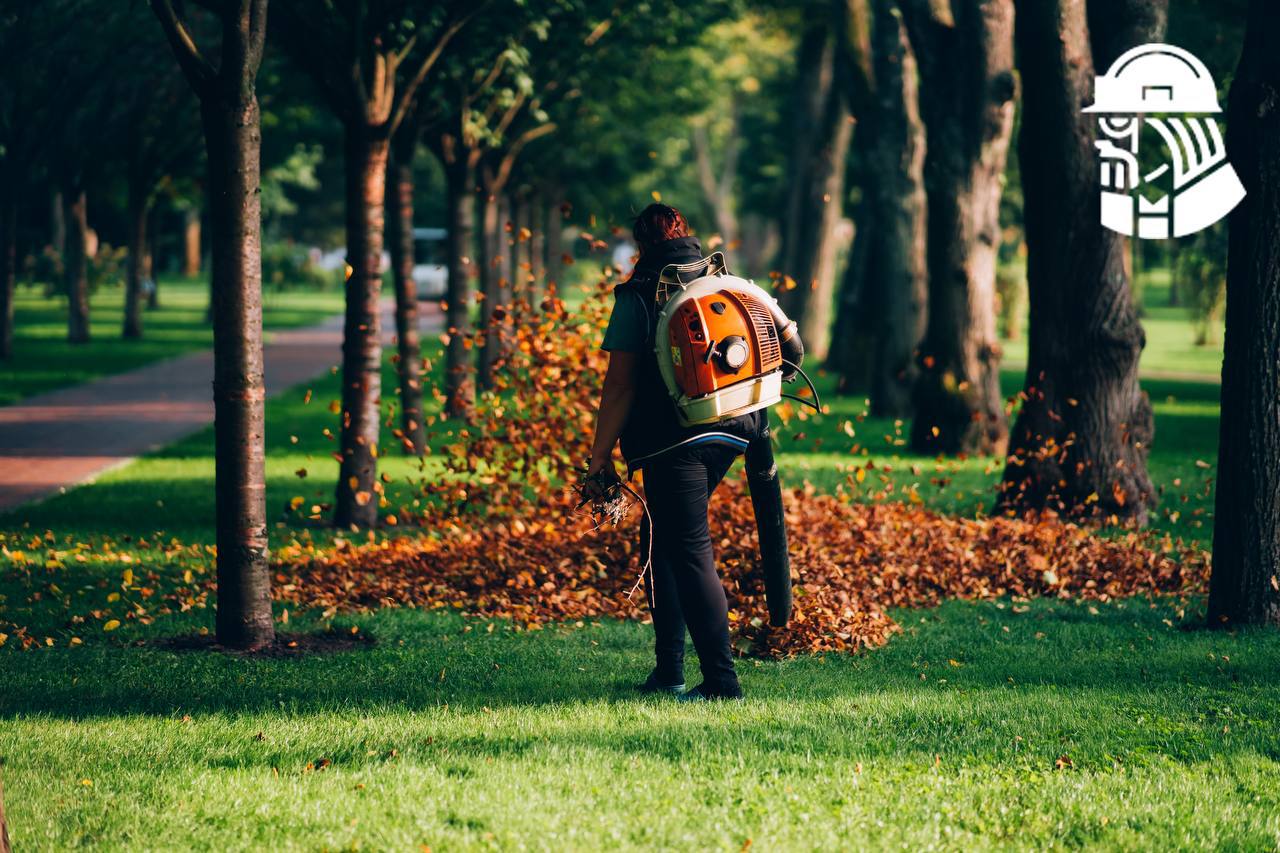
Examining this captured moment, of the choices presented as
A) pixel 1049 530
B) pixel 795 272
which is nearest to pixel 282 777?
pixel 1049 530

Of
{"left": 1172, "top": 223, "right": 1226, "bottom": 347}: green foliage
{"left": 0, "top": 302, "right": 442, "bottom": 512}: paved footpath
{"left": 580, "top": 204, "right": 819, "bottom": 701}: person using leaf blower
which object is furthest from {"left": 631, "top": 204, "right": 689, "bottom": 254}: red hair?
{"left": 1172, "top": 223, "right": 1226, "bottom": 347}: green foliage

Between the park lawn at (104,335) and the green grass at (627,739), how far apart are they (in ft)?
41.7

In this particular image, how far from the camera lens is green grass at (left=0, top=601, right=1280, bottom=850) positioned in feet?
14.5

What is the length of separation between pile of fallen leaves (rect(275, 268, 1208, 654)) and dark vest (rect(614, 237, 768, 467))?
5.85ft

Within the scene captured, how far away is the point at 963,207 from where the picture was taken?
571 inches

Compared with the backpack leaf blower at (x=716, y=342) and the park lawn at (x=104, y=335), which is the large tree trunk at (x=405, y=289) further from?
the backpack leaf blower at (x=716, y=342)

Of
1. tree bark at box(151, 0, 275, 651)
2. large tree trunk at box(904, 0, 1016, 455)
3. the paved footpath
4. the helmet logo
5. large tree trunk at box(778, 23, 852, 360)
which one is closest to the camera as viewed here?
tree bark at box(151, 0, 275, 651)

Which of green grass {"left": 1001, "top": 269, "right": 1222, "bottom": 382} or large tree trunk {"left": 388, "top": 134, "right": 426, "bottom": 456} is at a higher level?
large tree trunk {"left": 388, "top": 134, "right": 426, "bottom": 456}

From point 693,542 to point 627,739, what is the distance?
78cm

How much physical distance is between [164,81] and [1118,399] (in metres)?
21.9

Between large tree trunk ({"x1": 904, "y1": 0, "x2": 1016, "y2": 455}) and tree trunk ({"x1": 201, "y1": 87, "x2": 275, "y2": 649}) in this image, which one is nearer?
tree trunk ({"x1": 201, "y1": 87, "x2": 275, "y2": 649})

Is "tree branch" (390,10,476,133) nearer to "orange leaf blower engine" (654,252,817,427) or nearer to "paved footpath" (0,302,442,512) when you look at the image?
"paved footpath" (0,302,442,512)

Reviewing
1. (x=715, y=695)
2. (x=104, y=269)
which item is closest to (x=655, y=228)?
(x=715, y=695)

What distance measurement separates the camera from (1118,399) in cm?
1090
